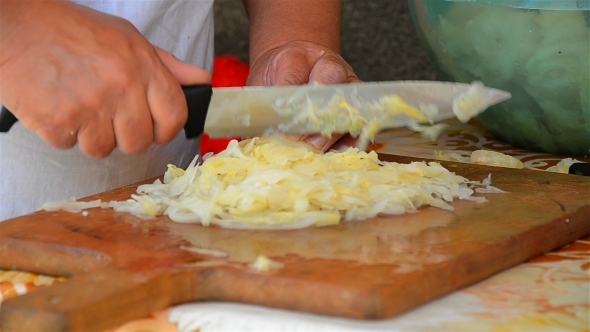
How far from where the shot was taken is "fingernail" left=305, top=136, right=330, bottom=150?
1.64 m

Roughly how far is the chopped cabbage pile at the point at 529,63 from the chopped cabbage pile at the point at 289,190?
12.7 inches

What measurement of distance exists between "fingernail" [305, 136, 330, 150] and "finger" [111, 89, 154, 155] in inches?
16.6

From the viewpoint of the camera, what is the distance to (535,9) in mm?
1541

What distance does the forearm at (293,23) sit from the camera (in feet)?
6.14

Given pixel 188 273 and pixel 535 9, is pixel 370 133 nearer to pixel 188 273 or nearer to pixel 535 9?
pixel 535 9

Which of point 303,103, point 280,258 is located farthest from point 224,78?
point 280,258

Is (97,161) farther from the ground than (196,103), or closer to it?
closer to it

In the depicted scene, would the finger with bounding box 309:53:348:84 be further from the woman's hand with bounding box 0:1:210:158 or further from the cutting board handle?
the cutting board handle

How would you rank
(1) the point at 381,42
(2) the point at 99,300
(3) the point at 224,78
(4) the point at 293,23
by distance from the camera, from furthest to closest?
(1) the point at 381,42 → (3) the point at 224,78 → (4) the point at 293,23 → (2) the point at 99,300

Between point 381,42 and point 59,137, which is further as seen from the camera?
point 381,42

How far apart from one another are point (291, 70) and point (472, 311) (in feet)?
2.75

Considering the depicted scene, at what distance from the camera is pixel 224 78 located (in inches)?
91.5

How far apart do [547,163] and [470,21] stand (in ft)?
1.19

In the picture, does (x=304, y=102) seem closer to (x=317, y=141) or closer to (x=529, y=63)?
(x=317, y=141)
